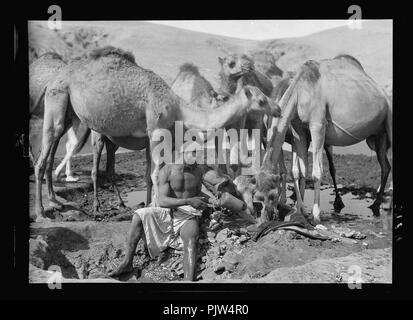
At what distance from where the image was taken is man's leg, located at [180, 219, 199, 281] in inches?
599

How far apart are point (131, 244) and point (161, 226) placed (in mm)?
592

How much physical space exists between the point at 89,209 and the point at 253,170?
327 centimetres

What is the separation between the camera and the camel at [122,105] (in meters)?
16.0

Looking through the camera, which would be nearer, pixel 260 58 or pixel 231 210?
pixel 231 210

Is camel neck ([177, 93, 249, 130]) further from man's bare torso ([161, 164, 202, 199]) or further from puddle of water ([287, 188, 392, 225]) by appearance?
puddle of water ([287, 188, 392, 225])

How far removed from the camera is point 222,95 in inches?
667

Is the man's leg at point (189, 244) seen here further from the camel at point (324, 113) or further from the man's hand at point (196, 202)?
the camel at point (324, 113)

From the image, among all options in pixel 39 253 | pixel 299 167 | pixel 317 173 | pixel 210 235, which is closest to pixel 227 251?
pixel 210 235

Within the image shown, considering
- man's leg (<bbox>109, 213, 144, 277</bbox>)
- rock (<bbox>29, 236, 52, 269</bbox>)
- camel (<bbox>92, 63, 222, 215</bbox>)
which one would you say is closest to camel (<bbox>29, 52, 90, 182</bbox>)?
camel (<bbox>92, 63, 222, 215</bbox>)

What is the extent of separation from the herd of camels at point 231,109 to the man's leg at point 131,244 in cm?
77

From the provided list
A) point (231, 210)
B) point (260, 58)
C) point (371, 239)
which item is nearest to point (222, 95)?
point (260, 58)

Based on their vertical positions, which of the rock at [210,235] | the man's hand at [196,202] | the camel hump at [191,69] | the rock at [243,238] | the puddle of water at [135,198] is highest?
the camel hump at [191,69]

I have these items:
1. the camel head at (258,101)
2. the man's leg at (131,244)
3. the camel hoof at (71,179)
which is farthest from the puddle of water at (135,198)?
the camel head at (258,101)

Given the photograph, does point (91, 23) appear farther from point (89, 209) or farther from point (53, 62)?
point (89, 209)
